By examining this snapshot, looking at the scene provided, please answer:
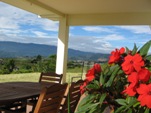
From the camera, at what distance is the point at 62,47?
8.40 meters

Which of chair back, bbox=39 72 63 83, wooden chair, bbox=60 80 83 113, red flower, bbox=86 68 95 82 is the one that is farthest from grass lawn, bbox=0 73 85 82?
red flower, bbox=86 68 95 82

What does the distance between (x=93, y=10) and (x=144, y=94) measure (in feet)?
22.3

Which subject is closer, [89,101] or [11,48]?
[89,101]

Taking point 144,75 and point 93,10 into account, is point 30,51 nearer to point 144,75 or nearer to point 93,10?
point 93,10

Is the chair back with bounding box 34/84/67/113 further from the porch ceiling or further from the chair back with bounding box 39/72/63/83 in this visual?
the porch ceiling

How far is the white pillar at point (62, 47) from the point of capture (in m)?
8.28

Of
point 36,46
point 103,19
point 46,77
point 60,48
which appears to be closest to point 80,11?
point 103,19

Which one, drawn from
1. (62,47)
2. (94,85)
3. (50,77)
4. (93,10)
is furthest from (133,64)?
(62,47)

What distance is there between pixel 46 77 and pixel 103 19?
3.88 meters

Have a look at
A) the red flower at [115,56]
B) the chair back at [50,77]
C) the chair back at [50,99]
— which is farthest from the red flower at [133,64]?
the chair back at [50,77]

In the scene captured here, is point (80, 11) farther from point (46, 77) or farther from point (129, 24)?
point (46, 77)

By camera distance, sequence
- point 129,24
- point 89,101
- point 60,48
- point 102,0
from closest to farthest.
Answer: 1. point 89,101
2. point 102,0
3. point 129,24
4. point 60,48

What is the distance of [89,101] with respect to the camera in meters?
0.89

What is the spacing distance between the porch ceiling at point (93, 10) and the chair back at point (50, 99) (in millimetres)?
3895
